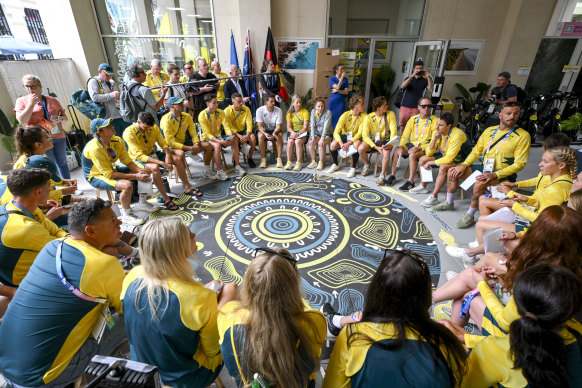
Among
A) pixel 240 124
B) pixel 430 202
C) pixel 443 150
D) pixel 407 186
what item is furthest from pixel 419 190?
pixel 240 124

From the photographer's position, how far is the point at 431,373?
1025 millimetres

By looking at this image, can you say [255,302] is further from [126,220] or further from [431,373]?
[126,220]

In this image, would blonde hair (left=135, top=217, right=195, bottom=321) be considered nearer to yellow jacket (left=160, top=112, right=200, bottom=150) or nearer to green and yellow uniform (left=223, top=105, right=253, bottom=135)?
yellow jacket (left=160, top=112, right=200, bottom=150)

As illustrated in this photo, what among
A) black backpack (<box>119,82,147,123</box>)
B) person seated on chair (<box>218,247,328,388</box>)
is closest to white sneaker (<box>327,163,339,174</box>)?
black backpack (<box>119,82,147,123</box>)

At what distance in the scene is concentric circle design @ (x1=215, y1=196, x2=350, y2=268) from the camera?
3.10 metres

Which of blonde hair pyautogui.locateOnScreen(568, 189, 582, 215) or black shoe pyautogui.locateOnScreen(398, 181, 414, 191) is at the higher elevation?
blonde hair pyautogui.locateOnScreen(568, 189, 582, 215)

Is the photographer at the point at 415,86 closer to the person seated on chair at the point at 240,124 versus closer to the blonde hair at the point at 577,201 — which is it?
the person seated on chair at the point at 240,124

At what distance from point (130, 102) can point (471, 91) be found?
712cm

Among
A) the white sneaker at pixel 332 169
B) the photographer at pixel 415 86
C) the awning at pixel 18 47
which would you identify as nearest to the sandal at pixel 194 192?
the white sneaker at pixel 332 169

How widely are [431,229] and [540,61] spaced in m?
6.38

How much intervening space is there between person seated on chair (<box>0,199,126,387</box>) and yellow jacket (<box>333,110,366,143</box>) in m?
4.08

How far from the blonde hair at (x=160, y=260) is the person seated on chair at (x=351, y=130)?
3.82 meters

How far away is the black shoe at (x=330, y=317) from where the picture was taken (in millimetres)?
2062

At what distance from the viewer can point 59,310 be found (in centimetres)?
137
